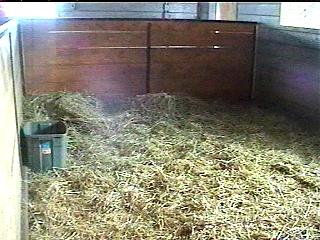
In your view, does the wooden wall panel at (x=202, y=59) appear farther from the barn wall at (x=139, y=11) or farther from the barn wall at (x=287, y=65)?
the barn wall at (x=139, y=11)

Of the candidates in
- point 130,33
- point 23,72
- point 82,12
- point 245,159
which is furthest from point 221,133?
point 82,12

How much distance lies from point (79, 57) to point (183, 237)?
11.1 ft

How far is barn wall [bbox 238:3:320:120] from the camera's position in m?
4.61

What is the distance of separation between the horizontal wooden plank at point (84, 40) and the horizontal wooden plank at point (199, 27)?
22 cm

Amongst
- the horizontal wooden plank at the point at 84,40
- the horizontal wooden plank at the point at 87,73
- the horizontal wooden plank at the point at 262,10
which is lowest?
the horizontal wooden plank at the point at 87,73

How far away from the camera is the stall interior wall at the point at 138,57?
520 centimetres

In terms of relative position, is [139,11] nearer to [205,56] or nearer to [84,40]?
[205,56]

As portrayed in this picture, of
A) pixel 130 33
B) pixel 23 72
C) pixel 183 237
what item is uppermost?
pixel 130 33

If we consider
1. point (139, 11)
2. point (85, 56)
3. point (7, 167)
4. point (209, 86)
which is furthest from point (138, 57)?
point (7, 167)

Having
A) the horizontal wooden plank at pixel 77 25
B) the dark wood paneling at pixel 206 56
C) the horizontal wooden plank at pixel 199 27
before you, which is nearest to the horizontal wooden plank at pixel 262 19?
the horizontal wooden plank at pixel 199 27

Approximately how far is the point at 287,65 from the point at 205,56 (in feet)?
3.12

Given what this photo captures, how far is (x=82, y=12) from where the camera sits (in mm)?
7500

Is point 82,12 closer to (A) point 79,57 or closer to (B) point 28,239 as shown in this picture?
(A) point 79,57

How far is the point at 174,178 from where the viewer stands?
3.05 meters
